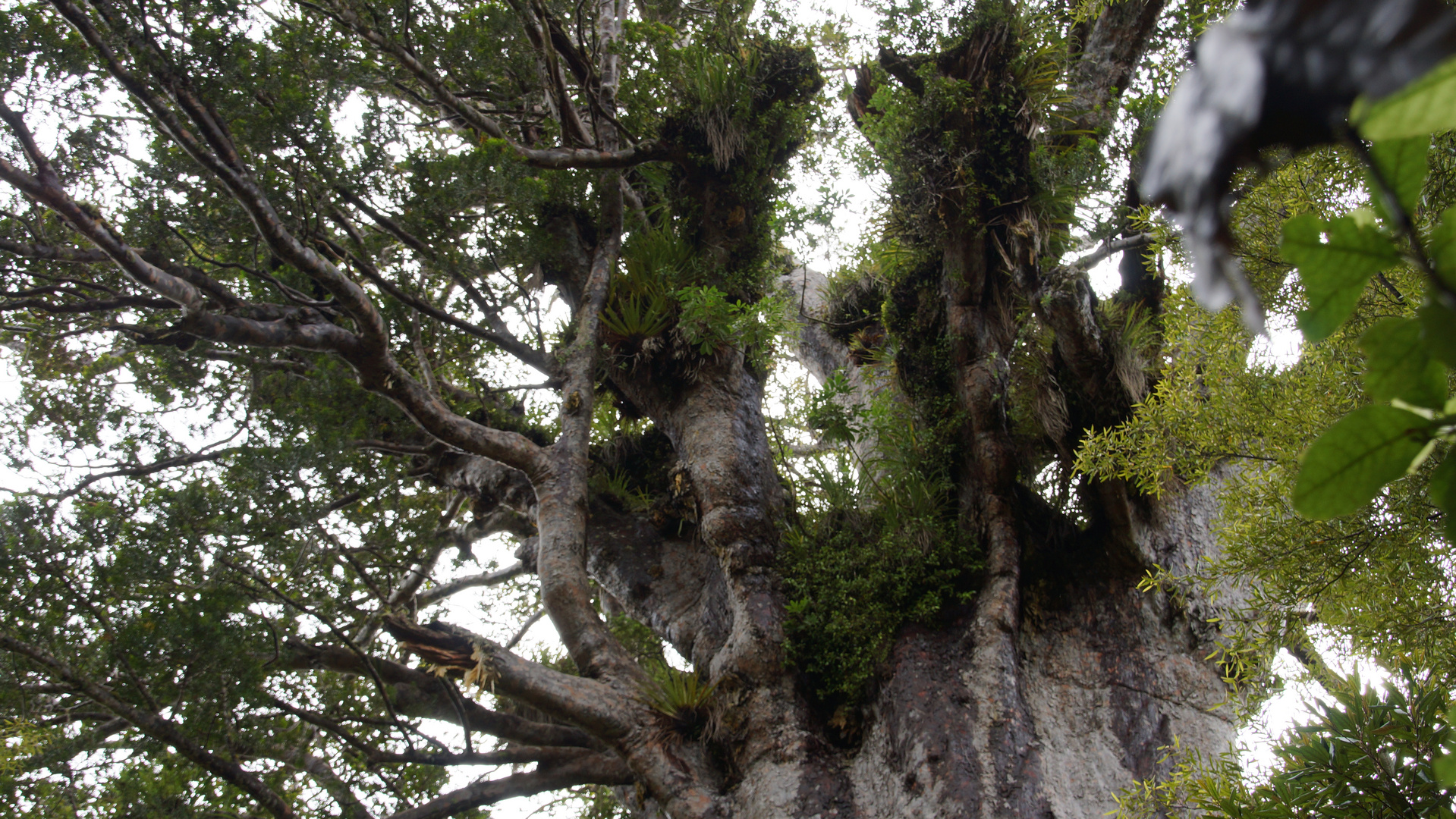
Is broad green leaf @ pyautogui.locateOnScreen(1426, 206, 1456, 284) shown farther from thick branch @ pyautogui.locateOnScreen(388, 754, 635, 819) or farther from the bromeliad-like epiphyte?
thick branch @ pyautogui.locateOnScreen(388, 754, 635, 819)

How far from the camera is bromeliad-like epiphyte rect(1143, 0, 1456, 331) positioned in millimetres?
317

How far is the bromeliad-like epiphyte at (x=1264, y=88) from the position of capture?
1.04 feet

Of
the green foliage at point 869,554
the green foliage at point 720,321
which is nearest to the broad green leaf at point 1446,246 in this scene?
the green foliage at point 869,554

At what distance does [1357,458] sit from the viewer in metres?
0.50

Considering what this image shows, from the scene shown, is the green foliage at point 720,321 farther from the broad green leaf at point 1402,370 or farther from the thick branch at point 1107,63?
the broad green leaf at point 1402,370

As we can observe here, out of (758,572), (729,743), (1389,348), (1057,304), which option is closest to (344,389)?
(758,572)

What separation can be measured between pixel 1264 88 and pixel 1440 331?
0.16 m

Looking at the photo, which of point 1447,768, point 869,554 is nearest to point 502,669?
point 869,554

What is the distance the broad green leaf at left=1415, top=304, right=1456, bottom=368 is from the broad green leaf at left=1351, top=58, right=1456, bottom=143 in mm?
92

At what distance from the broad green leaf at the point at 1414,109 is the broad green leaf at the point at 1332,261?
4.8 inches

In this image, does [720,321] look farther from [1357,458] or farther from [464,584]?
[1357,458]

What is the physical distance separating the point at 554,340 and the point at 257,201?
2.46 metres

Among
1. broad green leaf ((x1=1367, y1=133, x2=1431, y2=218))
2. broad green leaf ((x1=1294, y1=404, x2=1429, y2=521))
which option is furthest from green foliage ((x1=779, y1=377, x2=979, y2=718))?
broad green leaf ((x1=1367, y1=133, x2=1431, y2=218))

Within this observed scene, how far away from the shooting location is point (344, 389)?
4227mm
